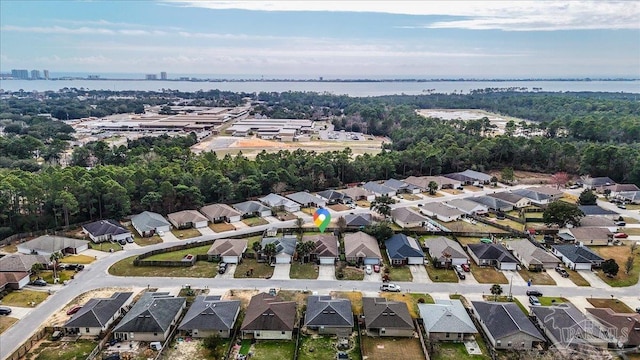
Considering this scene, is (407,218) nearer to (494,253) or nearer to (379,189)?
(494,253)

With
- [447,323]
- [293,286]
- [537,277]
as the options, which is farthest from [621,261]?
[293,286]

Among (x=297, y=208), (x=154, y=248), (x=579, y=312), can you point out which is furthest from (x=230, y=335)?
(x=297, y=208)

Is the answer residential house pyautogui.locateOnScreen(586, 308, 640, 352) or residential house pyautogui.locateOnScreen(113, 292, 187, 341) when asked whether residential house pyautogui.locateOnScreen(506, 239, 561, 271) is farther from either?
residential house pyautogui.locateOnScreen(113, 292, 187, 341)

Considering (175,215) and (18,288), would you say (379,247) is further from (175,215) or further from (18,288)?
(18,288)

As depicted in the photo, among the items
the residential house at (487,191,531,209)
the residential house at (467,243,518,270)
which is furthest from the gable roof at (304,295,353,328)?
the residential house at (487,191,531,209)

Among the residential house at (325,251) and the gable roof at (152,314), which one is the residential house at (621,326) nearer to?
the residential house at (325,251)
